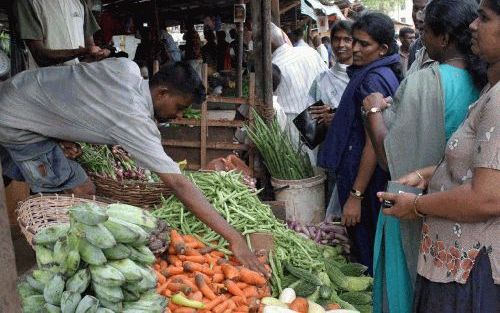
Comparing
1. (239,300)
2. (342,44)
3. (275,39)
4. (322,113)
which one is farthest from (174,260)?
(275,39)

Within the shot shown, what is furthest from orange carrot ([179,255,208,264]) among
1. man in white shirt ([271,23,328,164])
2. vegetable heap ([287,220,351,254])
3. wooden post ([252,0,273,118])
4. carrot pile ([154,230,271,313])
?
man in white shirt ([271,23,328,164])

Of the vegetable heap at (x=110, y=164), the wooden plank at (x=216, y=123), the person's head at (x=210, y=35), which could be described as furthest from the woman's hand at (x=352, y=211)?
the person's head at (x=210, y=35)

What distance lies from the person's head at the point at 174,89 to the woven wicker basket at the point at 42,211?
2.29 ft

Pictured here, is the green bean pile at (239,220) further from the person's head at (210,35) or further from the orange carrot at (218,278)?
the person's head at (210,35)

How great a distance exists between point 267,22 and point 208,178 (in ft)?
6.41

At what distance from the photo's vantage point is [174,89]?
9.94 feet

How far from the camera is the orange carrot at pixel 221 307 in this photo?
109 inches

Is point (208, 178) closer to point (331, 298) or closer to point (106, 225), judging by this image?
point (331, 298)

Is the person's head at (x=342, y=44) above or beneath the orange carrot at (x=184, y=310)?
above

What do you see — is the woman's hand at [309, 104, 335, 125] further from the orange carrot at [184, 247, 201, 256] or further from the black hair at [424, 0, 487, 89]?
the black hair at [424, 0, 487, 89]

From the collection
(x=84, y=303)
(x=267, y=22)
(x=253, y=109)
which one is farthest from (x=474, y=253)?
(x=267, y=22)

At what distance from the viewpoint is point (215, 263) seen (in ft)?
9.82

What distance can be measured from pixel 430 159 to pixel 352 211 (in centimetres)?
105

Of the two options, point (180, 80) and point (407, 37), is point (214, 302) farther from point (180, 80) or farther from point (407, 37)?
point (407, 37)
